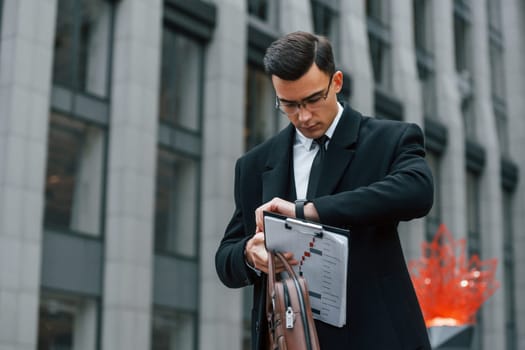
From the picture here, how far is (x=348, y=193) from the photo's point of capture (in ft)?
11.0

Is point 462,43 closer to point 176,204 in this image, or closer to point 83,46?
point 176,204

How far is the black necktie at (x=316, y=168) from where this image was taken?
3559 mm

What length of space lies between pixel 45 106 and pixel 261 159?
18.7m

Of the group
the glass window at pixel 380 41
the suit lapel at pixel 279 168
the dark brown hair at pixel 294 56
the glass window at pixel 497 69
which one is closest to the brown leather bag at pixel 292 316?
the suit lapel at pixel 279 168

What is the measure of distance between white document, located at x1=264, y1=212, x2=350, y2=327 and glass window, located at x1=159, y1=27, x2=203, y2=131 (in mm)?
23745

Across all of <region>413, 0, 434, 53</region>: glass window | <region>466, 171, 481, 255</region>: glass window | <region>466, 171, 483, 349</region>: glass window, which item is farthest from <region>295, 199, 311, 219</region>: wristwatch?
<region>466, 171, 481, 255</region>: glass window

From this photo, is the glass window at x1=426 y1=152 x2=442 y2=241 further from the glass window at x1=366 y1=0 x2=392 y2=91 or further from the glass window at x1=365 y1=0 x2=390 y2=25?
the glass window at x1=365 y1=0 x2=390 y2=25

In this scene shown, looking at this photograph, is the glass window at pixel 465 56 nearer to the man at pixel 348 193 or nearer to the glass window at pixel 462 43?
the glass window at pixel 462 43

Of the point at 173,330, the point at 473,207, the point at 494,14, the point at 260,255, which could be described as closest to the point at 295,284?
the point at 260,255

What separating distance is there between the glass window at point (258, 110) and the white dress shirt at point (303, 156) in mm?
25841

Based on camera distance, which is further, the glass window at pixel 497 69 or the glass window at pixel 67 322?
the glass window at pixel 497 69

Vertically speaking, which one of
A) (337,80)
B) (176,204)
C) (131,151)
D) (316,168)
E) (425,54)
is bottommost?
(316,168)

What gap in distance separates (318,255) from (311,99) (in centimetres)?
57

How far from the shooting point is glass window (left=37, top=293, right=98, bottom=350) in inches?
877
